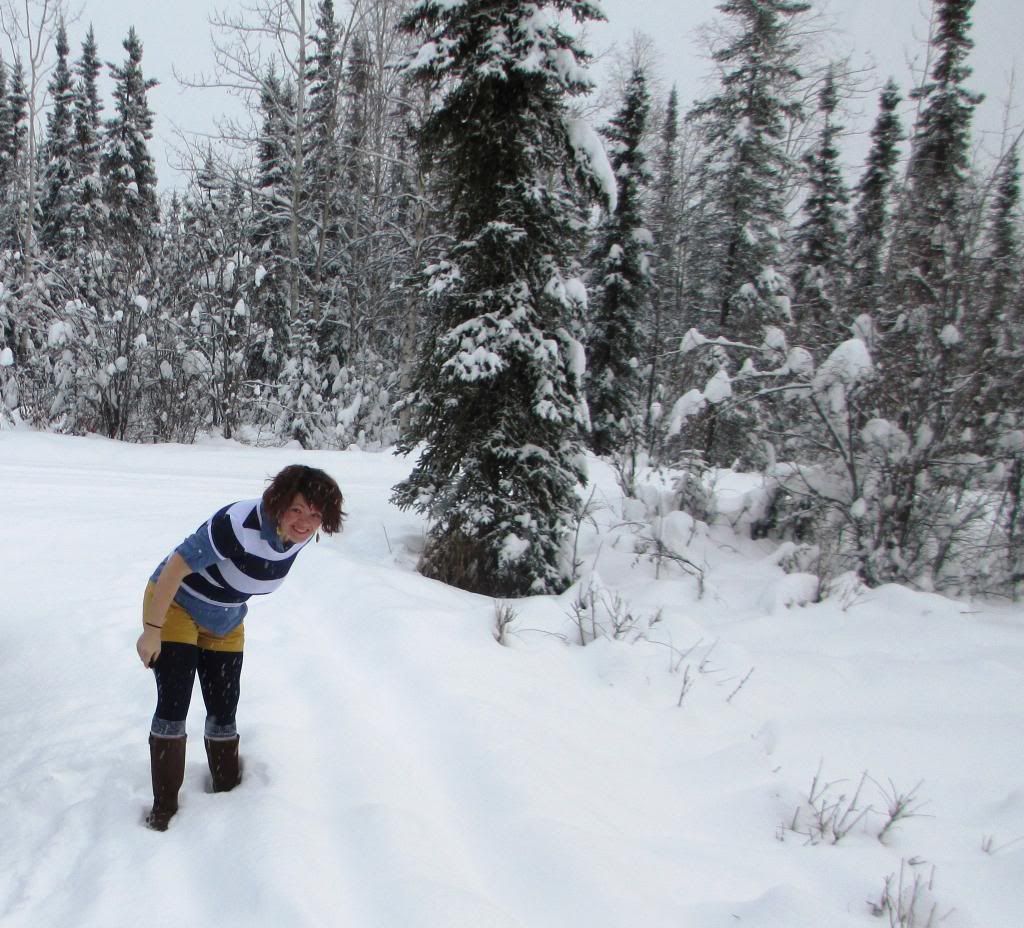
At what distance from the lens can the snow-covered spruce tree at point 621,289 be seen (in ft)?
64.8

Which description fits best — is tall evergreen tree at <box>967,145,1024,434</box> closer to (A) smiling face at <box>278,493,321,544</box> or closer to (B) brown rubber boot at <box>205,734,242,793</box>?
(A) smiling face at <box>278,493,321,544</box>

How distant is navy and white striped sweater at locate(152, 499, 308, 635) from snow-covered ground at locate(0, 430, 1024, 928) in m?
0.81

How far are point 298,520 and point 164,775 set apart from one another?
1130 millimetres

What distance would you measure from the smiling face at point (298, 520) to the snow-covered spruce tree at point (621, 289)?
17.5m

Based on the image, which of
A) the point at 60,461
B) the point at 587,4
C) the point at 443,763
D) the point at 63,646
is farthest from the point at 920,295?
the point at 60,461

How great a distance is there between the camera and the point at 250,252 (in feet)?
48.3

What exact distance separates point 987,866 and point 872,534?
420cm

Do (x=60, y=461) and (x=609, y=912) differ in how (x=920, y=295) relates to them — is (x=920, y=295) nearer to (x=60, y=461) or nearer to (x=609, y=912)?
(x=609, y=912)

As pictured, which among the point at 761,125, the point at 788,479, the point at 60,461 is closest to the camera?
the point at 788,479

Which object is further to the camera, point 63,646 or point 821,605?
point 821,605

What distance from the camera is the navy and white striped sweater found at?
2.46m

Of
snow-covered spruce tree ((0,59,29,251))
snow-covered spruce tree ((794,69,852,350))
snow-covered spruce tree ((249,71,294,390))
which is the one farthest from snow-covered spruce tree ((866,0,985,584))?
snow-covered spruce tree ((0,59,29,251))

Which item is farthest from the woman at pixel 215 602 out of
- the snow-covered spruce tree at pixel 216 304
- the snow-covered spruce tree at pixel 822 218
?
the snow-covered spruce tree at pixel 822 218

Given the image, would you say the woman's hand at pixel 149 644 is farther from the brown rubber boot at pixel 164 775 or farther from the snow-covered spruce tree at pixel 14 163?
the snow-covered spruce tree at pixel 14 163
